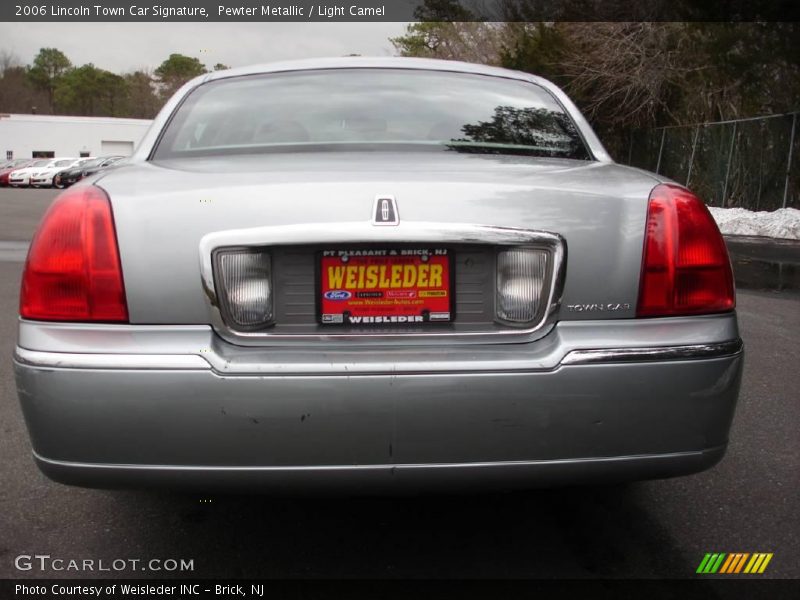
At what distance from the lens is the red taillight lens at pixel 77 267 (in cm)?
206

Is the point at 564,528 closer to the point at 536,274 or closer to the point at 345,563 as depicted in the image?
the point at 345,563

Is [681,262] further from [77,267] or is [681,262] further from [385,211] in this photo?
[77,267]

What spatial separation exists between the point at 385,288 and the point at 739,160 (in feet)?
58.0

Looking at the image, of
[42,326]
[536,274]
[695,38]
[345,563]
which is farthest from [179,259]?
[695,38]

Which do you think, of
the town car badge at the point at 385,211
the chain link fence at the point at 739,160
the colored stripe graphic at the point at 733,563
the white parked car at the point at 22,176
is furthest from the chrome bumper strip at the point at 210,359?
the white parked car at the point at 22,176

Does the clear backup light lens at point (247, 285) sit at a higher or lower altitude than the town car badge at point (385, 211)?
lower

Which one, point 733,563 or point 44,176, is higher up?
point 733,563

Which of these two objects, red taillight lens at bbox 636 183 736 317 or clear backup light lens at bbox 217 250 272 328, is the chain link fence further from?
clear backup light lens at bbox 217 250 272 328

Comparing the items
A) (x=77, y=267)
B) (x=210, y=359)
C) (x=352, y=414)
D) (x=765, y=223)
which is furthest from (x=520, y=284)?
(x=765, y=223)

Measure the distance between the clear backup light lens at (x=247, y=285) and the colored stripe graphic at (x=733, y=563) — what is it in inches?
58.9

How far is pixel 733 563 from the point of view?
8.11ft

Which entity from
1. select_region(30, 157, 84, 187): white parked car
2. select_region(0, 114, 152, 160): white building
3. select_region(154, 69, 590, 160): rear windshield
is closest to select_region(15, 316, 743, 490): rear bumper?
select_region(154, 69, 590, 160): rear windshield

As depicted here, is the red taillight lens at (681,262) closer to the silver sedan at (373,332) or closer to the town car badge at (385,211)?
the silver sedan at (373,332)

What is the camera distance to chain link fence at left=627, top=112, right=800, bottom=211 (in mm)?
16125
